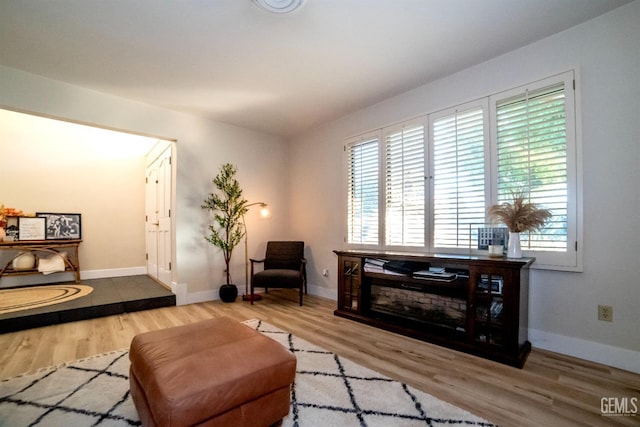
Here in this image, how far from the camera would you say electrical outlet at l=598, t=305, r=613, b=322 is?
2.11 m

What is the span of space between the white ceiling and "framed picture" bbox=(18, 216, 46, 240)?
285 centimetres

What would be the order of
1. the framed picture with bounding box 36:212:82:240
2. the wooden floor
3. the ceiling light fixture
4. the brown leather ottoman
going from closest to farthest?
the brown leather ottoman < the wooden floor < the ceiling light fixture < the framed picture with bounding box 36:212:82:240

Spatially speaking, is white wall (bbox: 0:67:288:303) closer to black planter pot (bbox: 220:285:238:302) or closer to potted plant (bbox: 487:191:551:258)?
black planter pot (bbox: 220:285:238:302)

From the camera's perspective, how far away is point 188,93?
3.31 meters

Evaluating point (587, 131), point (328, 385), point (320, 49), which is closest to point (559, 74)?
point (587, 131)

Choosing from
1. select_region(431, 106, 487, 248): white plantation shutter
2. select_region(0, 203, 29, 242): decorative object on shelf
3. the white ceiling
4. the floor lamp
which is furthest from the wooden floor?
the white ceiling

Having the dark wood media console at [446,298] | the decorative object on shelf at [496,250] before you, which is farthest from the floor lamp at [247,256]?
the decorative object on shelf at [496,250]

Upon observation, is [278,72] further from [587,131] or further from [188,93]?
[587,131]

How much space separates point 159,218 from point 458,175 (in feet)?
14.5

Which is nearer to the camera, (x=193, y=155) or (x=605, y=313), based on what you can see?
(x=605, y=313)

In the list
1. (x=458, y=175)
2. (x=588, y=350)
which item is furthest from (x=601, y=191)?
(x=588, y=350)

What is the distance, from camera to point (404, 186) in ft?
10.9

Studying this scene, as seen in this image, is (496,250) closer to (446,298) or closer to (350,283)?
(446,298)

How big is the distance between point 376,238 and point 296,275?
3.81 feet
